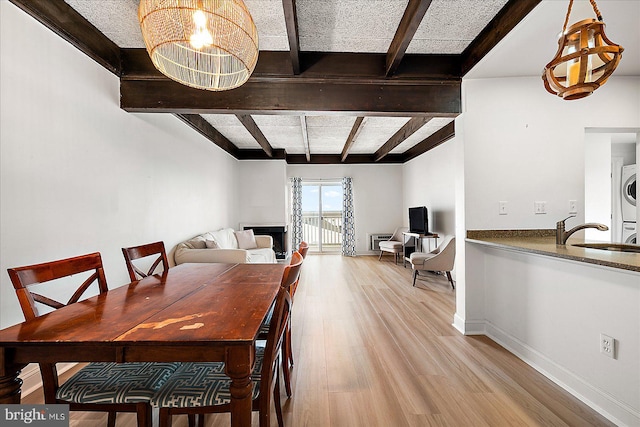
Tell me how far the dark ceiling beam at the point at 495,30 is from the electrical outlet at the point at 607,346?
2.04m

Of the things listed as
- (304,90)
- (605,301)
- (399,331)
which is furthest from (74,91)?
(605,301)

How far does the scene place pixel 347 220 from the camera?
24.0 feet

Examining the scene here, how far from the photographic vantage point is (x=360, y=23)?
2.20 metres

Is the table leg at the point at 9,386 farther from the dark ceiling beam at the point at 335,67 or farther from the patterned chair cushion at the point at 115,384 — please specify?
the dark ceiling beam at the point at 335,67

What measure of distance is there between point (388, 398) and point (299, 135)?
14.7 ft

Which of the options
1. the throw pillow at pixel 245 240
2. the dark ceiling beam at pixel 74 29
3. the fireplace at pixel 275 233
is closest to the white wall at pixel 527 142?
the dark ceiling beam at pixel 74 29

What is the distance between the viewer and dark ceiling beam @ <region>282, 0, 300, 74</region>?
1845mm

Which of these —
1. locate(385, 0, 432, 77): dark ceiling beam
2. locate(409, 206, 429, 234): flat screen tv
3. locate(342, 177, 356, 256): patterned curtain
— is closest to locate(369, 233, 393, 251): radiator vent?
locate(342, 177, 356, 256): patterned curtain

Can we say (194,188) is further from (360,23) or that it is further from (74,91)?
(360,23)

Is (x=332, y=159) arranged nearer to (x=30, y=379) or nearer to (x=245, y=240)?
(x=245, y=240)

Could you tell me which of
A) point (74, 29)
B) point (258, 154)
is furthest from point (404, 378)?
point (258, 154)

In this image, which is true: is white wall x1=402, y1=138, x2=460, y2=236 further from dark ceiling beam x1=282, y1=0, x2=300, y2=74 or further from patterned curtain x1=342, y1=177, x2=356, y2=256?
dark ceiling beam x1=282, y1=0, x2=300, y2=74

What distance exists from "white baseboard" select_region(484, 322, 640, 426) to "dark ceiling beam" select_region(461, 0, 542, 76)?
7.76ft

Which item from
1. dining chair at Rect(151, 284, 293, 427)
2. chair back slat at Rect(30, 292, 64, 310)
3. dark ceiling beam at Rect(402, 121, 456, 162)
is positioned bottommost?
dining chair at Rect(151, 284, 293, 427)
